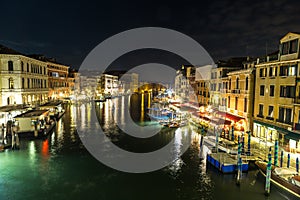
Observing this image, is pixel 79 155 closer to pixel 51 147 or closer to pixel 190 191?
pixel 51 147

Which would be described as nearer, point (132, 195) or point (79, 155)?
point (132, 195)

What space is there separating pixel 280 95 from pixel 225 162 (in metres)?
10.4

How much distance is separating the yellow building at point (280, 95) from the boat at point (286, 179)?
17.3ft

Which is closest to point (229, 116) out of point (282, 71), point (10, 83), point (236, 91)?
point (236, 91)

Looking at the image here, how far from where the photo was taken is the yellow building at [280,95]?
73.7ft

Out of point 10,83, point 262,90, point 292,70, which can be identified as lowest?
point 262,90

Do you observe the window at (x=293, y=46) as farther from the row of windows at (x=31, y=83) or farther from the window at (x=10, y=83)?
the window at (x=10, y=83)

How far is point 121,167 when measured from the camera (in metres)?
22.4

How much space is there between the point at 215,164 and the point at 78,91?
95.4 meters

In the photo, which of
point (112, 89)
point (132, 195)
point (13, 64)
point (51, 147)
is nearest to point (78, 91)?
point (112, 89)

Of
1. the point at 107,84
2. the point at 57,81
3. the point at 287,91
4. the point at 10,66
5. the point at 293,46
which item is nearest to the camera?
the point at 293,46

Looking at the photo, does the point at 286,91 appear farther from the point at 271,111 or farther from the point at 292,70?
the point at 271,111

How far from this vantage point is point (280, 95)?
24.5 m

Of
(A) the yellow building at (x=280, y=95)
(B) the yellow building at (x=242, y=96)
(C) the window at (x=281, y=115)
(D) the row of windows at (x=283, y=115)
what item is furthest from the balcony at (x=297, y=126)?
(B) the yellow building at (x=242, y=96)
